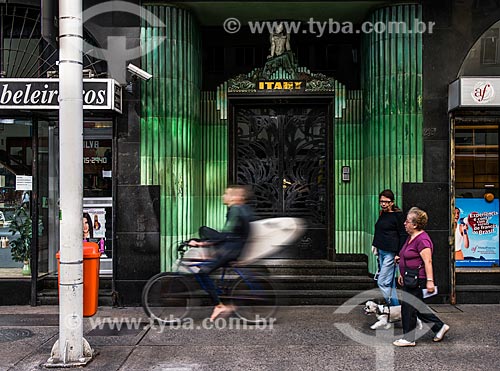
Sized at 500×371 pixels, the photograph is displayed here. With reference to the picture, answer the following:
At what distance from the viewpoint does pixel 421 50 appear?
27.2 feet

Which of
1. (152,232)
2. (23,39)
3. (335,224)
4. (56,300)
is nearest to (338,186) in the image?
(335,224)

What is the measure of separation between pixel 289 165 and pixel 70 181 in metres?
4.44

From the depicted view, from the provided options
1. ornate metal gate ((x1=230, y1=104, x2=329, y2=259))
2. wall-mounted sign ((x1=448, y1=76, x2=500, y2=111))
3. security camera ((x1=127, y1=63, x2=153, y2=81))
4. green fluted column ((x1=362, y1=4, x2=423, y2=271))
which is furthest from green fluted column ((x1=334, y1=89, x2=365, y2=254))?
security camera ((x1=127, y1=63, x2=153, y2=81))

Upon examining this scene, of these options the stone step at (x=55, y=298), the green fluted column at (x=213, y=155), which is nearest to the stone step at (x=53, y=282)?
the stone step at (x=55, y=298)

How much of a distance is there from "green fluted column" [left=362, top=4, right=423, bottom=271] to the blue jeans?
130 centimetres

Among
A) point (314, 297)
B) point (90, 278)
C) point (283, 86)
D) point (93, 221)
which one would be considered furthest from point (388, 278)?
point (93, 221)

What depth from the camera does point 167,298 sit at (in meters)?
7.17

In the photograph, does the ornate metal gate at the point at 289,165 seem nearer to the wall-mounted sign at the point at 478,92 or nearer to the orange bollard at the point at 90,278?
the wall-mounted sign at the point at 478,92

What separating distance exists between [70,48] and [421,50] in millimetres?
5416

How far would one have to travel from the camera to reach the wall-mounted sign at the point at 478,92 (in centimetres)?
776

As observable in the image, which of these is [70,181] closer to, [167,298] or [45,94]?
[167,298]

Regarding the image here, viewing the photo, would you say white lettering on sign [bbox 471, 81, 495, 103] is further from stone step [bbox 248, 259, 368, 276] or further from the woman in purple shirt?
stone step [bbox 248, 259, 368, 276]

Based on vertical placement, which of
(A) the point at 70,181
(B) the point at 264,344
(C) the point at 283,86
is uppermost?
(C) the point at 283,86

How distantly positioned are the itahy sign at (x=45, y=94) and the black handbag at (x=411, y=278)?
4.75 metres
